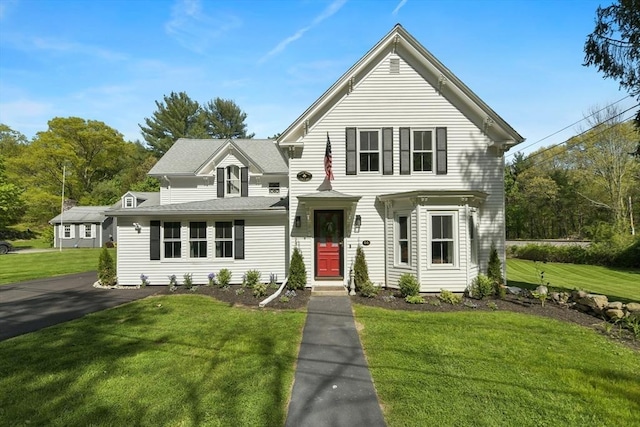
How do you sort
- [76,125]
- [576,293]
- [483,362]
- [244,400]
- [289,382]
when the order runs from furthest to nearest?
[76,125] → [576,293] → [483,362] → [289,382] → [244,400]

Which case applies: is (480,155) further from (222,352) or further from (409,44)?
(222,352)

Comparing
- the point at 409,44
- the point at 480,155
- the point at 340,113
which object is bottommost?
the point at 480,155

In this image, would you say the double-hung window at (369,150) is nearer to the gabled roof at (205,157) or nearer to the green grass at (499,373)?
the gabled roof at (205,157)

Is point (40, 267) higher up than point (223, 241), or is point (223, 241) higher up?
point (223, 241)

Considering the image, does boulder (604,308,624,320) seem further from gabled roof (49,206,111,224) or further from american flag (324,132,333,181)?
gabled roof (49,206,111,224)

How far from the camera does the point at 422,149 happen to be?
38.7ft

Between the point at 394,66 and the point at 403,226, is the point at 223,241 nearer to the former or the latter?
the point at 403,226

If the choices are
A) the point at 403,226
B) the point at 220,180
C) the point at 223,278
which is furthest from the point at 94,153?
the point at 403,226

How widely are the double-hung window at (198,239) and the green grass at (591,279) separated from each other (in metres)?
13.8

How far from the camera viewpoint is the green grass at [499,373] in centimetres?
408

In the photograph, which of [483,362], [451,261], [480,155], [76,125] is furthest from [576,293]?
[76,125]

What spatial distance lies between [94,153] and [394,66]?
156ft

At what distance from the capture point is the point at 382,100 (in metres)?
11.7

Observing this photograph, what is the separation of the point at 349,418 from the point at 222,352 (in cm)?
299
